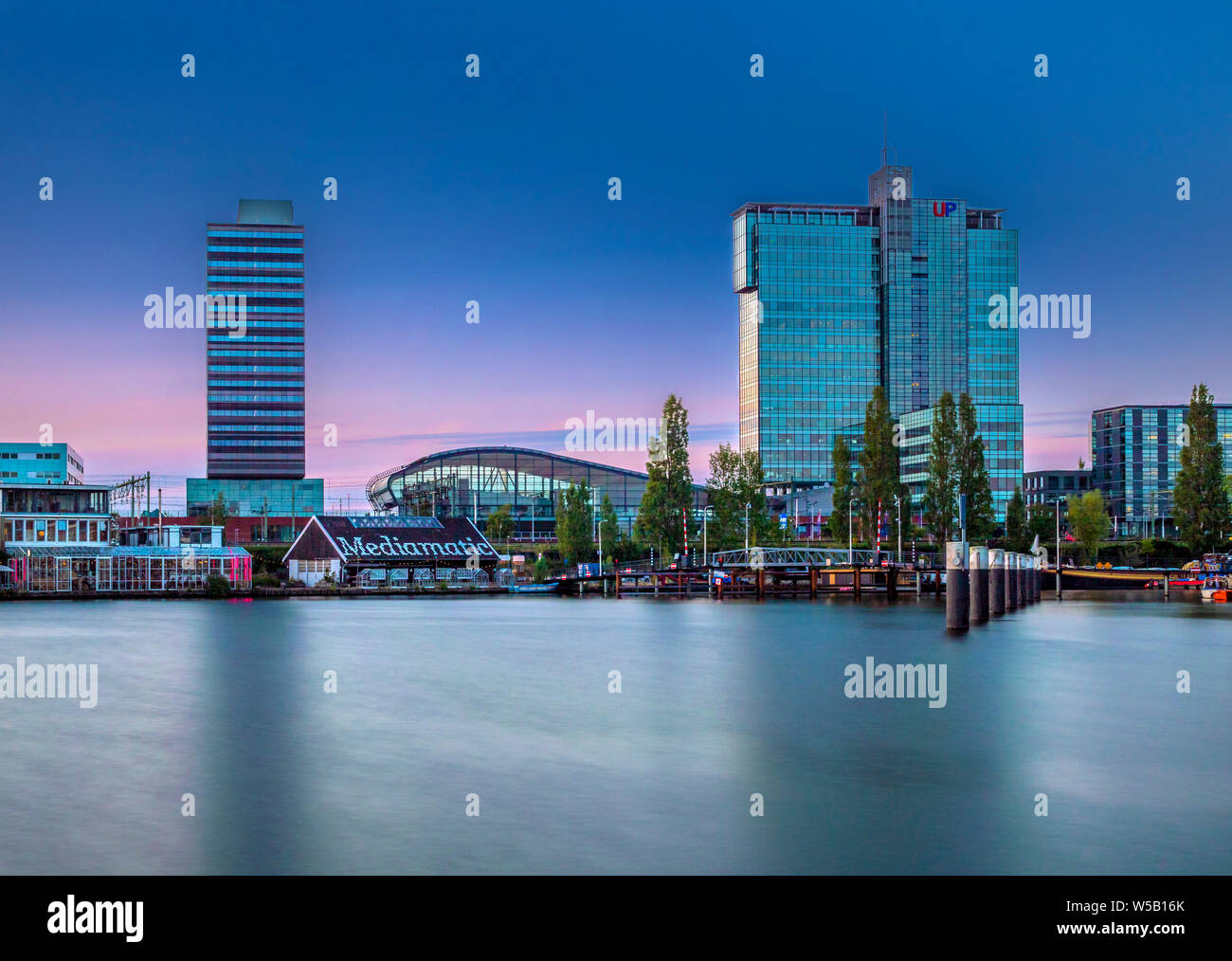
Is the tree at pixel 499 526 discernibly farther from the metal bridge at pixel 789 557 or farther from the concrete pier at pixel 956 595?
the concrete pier at pixel 956 595

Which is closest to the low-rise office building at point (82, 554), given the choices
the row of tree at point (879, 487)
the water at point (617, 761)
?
the row of tree at point (879, 487)

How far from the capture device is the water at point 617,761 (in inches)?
840

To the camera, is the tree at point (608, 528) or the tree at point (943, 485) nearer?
the tree at point (943, 485)

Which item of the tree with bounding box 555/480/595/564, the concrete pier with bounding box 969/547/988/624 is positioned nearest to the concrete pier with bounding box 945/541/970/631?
the concrete pier with bounding box 969/547/988/624

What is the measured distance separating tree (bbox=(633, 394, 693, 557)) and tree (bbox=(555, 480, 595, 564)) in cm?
1966

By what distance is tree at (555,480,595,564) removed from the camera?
485 ft

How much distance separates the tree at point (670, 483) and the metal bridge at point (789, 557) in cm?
524

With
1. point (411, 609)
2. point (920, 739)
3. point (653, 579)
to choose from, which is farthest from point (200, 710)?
point (653, 579)

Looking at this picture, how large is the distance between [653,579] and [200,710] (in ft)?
333

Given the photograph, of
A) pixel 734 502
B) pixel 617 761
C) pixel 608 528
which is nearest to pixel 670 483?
pixel 734 502

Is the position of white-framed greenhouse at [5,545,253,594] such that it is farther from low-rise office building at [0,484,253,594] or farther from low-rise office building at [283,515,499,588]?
low-rise office building at [283,515,499,588]

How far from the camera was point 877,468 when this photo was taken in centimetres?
13175

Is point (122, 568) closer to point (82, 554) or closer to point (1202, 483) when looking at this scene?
point (82, 554)
